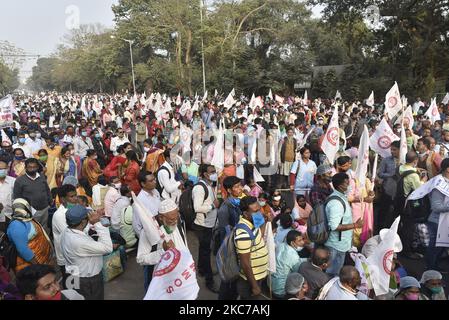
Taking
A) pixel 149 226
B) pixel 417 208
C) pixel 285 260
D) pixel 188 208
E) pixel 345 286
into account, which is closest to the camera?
pixel 345 286

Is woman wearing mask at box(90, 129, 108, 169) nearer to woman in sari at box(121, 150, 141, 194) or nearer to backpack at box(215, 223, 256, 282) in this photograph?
woman in sari at box(121, 150, 141, 194)

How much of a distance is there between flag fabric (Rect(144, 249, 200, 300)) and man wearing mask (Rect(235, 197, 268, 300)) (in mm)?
629

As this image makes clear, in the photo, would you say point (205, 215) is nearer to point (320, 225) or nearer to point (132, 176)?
point (320, 225)

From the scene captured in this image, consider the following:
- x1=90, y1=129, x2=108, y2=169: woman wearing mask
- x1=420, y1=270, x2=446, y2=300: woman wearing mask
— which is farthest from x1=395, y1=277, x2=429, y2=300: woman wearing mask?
x1=90, y1=129, x2=108, y2=169: woman wearing mask

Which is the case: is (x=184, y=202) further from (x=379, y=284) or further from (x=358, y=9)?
(x=358, y=9)

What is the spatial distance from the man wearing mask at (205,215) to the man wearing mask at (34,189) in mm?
2232

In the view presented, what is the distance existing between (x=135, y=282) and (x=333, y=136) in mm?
3754

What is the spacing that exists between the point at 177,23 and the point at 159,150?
28.0 meters

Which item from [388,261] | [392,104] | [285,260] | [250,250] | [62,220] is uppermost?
[392,104]

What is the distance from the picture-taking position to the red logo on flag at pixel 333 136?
683cm

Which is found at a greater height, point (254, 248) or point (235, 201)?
point (235, 201)

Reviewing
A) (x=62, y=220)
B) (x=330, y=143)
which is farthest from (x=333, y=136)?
(x=62, y=220)

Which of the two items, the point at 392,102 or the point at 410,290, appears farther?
the point at 392,102

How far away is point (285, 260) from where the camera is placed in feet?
14.2
